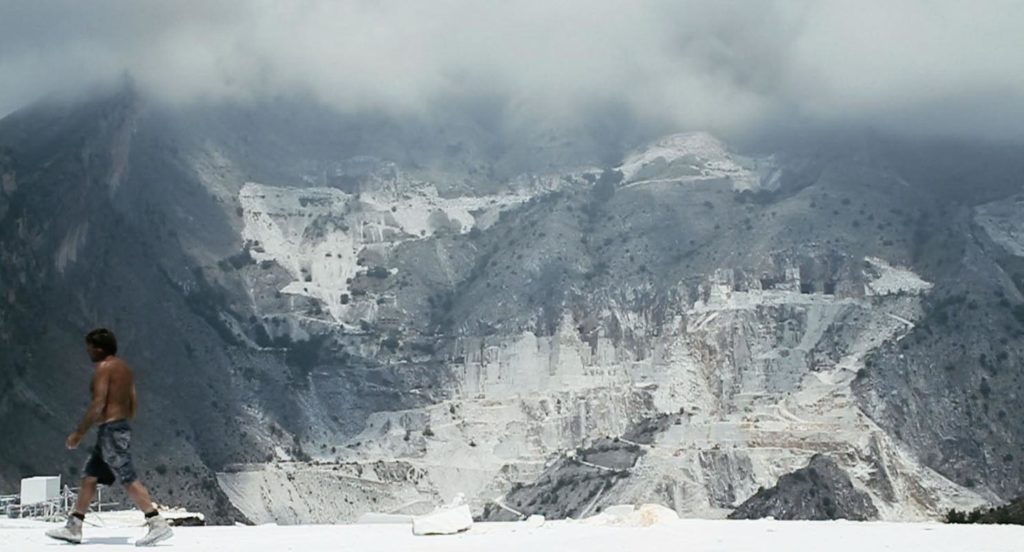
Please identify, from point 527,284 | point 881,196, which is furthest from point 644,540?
point 881,196

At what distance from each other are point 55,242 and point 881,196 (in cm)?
6562

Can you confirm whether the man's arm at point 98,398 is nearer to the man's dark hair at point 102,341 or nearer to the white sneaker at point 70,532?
the man's dark hair at point 102,341

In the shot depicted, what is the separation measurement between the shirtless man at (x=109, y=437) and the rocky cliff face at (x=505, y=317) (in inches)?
2093

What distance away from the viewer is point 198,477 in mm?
76188

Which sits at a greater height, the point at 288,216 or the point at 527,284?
the point at 288,216

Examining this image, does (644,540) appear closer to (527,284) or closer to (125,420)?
(125,420)

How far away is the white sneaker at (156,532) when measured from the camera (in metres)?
12.9

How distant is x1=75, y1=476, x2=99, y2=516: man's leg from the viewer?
1280 cm

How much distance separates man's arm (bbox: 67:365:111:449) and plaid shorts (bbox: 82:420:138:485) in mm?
182

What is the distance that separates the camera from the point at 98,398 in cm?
1244

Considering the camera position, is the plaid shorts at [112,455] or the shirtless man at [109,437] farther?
the plaid shorts at [112,455]

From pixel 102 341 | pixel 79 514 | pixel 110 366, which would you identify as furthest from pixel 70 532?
pixel 102 341

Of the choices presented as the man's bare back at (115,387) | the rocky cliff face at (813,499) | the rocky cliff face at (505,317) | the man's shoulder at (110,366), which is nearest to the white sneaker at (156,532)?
the man's bare back at (115,387)

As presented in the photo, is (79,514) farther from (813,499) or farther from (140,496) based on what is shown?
(813,499)
